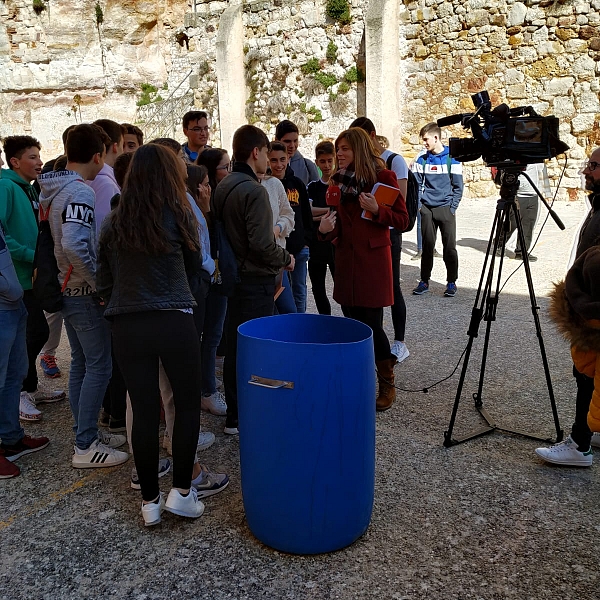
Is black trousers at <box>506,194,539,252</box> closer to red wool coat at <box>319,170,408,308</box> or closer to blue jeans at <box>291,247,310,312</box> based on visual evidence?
blue jeans at <box>291,247,310,312</box>

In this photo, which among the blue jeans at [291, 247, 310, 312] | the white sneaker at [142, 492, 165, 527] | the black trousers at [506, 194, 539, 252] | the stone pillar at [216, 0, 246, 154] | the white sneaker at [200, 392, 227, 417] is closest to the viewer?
the white sneaker at [142, 492, 165, 527]

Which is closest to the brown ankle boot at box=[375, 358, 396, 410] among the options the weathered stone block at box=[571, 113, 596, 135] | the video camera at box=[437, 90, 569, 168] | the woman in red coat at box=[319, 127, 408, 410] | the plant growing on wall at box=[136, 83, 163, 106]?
the woman in red coat at box=[319, 127, 408, 410]

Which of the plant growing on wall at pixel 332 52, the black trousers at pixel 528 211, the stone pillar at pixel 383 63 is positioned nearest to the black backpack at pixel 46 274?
the black trousers at pixel 528 211

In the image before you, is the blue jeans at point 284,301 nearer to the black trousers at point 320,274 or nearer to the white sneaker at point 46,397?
the black trousers at point 320,274

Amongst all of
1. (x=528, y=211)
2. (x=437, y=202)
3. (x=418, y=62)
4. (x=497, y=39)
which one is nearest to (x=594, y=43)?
(x=497, y=39)

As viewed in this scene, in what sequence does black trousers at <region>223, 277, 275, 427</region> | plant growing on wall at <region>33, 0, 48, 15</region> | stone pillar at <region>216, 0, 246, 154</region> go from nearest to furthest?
black trousers at <region>223, 277, 275, 427</region> < stone pillar at <region>216, 0, 246, 154</region> < plant growing on wall at <region>33, 0, 48, 15</region>

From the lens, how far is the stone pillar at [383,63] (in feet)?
48.6

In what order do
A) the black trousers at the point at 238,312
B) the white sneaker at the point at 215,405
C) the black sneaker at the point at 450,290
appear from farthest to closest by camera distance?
the black sneaker at the point at 450,290, the white sneaker at the point at 215,405, the black trousers at the point at 238,312

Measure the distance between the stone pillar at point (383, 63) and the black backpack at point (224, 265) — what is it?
1232 centimetres

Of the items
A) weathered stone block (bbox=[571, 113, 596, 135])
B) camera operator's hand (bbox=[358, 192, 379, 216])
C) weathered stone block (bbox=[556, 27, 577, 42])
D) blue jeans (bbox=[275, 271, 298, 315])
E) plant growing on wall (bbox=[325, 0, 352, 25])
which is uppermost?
plant growing on wall (bbox=[325, 0, 352, 25])

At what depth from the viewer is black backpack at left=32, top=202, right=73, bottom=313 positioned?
3.42m

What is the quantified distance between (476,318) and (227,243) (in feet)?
5.15

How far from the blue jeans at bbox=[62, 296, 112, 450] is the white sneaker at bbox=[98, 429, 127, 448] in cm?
23

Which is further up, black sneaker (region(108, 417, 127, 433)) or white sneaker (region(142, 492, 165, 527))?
white sneaker (region(142, 492, 165, 527))
